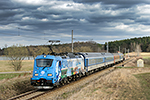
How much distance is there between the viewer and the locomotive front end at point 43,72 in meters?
15.6

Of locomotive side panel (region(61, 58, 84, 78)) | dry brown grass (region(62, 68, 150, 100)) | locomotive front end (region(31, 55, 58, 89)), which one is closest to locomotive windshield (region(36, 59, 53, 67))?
locomotive front end (region(31, 55, 58, 89))

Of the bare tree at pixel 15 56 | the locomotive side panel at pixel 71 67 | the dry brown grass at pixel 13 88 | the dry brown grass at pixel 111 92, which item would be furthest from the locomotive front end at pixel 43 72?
the bare tree at pixel 15 56

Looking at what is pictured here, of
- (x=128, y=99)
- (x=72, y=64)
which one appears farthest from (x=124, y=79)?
(x=128, y=99)

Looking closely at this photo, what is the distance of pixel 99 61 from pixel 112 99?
23345mm

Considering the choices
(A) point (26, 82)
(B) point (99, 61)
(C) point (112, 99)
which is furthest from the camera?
(B) point (99, 61)

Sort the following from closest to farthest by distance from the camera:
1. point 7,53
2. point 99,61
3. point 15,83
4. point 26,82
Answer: point 15,83
point 26,82
point 99,61
point 7,53

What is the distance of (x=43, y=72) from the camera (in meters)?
15.9

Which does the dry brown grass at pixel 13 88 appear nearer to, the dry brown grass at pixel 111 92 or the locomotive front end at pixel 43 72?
the locomotive front end at pixel 43 72

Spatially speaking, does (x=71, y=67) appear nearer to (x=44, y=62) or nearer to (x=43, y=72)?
(x=44, y=62)

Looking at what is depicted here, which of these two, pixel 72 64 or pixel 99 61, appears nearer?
pixel 72 64

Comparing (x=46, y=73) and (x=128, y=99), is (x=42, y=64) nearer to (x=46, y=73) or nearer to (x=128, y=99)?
(x=46, y=73)

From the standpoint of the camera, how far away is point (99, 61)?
3525cm

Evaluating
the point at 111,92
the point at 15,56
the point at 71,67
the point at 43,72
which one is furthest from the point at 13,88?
the point at 15,56

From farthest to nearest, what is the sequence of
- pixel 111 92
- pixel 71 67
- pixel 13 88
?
pixel 71 67 → pixel 13 88 → pixel 111 92
